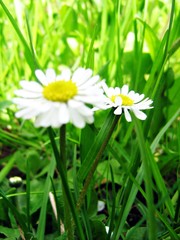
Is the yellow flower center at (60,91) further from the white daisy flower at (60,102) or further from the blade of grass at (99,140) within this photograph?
the blade of grass at (99,140)

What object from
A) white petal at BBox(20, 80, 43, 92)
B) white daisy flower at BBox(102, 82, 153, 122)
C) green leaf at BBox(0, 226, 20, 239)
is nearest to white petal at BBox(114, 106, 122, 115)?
white daisy flower at BBox(102, 82, 153, 122)

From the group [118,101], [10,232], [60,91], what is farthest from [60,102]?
[10,232]

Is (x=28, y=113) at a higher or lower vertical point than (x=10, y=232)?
higher

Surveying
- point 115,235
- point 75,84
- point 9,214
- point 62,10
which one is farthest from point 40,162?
point 62,10

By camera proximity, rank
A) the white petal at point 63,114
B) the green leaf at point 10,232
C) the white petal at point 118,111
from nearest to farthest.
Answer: the white petal at point 63,114 < the white petal at point 118,111 < the green leaf at point 10,232

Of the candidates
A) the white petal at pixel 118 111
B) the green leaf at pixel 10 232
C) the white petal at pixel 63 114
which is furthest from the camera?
the green leaf at pixel 10 232

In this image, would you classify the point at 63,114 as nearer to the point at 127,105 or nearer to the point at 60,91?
Result: the point at 60,91

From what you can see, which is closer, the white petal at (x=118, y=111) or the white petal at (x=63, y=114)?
the white petal at (x=63, y=114)

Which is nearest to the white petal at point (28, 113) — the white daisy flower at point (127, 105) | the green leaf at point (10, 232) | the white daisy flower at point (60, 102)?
the white daisy flower at point (60, 102)

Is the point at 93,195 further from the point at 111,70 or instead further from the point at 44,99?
the point at 111,70
